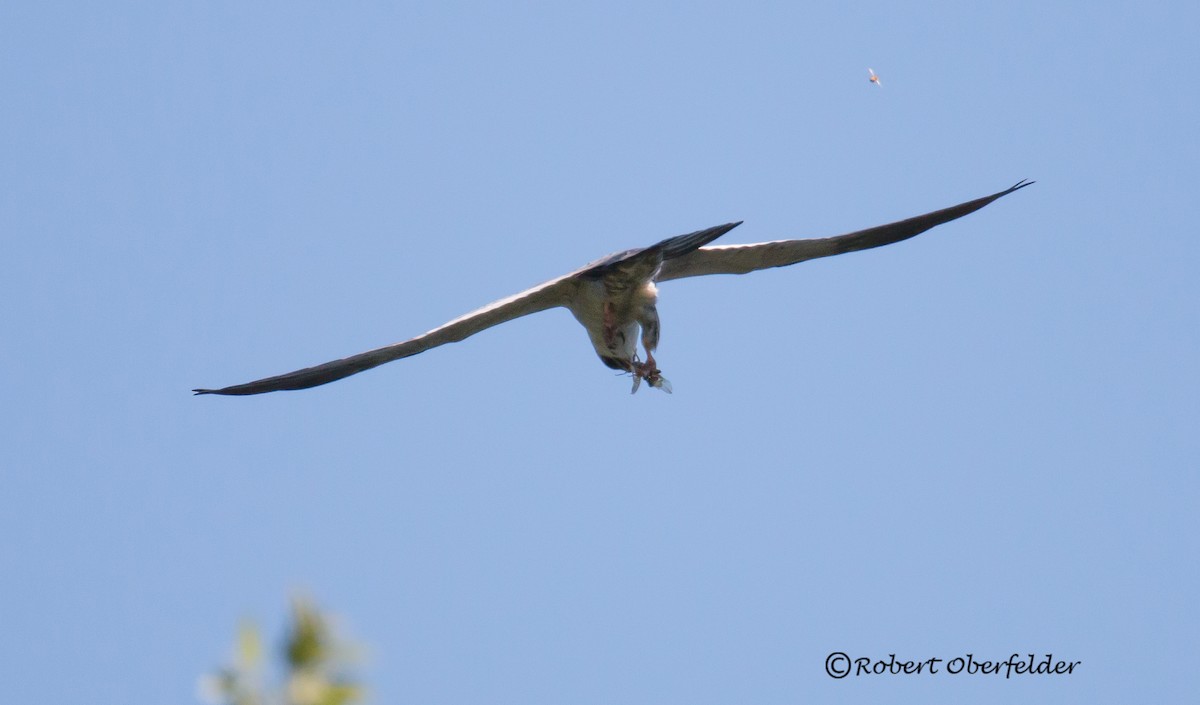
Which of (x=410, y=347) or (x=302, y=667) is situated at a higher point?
(x=410, y=347)

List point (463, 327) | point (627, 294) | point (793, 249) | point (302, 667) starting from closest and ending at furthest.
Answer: point (302, 667)
point (463, 327)
point (627, 294)
point (793, 249)

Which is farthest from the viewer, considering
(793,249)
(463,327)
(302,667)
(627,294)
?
(793,249)

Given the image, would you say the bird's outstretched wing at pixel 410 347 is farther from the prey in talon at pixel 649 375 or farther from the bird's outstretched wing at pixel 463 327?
the prey in talon at pixel 649 375

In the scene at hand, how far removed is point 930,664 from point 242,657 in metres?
9.11

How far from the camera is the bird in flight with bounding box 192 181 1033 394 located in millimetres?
9031

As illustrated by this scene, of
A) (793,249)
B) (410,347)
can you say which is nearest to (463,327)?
(410,347)

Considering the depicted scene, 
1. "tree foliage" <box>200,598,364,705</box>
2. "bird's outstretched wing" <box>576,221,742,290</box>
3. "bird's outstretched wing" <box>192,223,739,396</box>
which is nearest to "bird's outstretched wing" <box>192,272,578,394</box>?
"bird's outstretched wing" <box>192,223,739,396</box>

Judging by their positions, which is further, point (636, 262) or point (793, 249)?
point (793, 249)

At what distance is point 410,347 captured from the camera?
30.0ft

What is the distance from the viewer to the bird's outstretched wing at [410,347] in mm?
8984

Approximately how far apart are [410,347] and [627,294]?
173cm

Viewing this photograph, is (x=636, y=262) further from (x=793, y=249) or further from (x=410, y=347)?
(x=410, y=347)

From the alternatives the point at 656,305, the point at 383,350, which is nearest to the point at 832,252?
the point at 656,305

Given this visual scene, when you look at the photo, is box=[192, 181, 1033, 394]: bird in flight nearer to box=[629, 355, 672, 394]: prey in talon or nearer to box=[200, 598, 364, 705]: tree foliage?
box=[629, 355, 672, 394]: prey in talon
